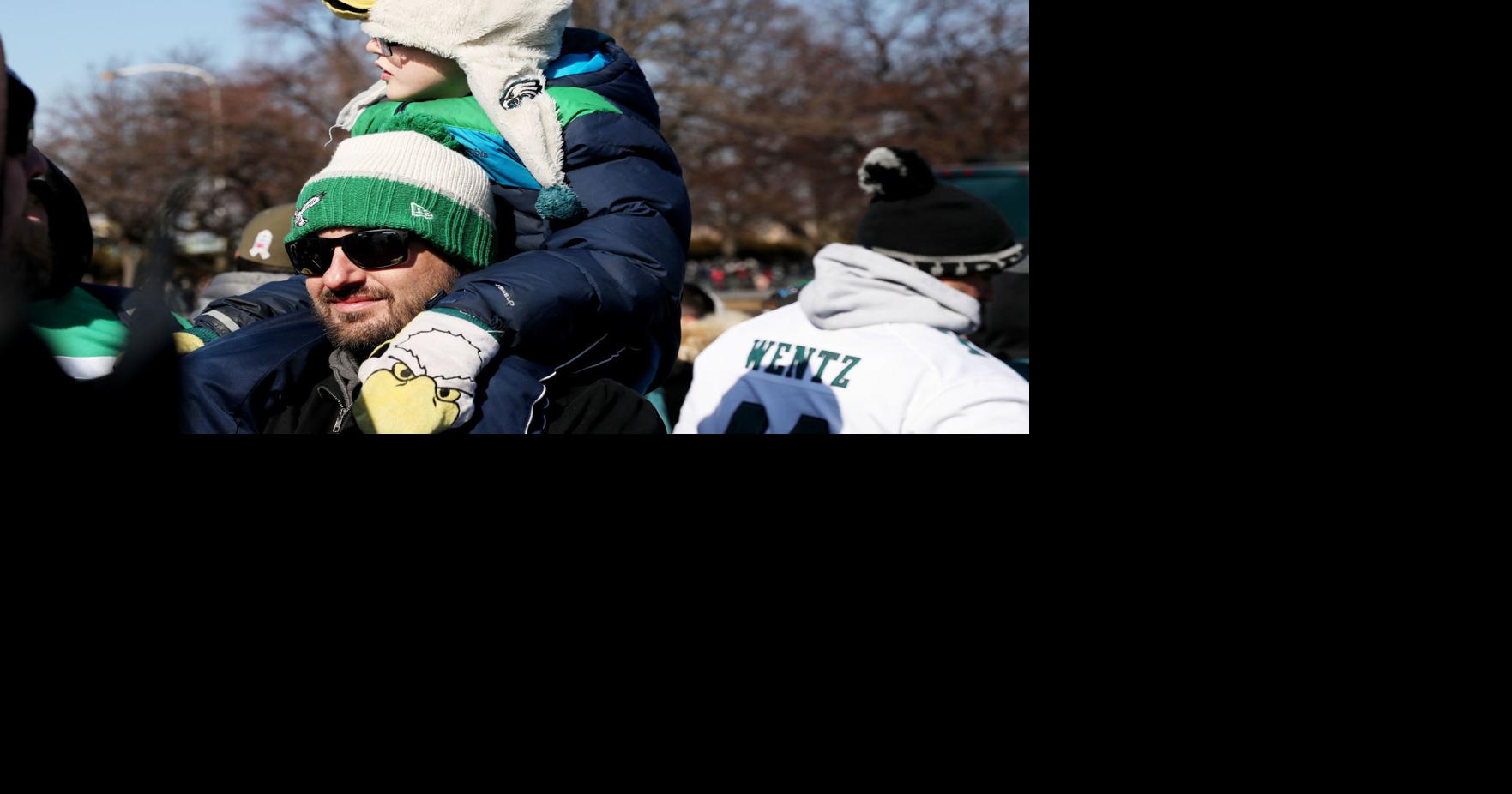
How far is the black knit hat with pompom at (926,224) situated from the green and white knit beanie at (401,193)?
161 centimetres

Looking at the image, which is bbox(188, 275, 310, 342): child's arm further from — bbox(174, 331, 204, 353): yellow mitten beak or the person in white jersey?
the person in white jersey

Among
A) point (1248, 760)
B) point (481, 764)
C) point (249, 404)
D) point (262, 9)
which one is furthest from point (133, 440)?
point (262, 9)

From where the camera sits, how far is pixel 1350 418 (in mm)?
1457

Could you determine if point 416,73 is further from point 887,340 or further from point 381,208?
point 887,340

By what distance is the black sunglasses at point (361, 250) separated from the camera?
1.94 metres

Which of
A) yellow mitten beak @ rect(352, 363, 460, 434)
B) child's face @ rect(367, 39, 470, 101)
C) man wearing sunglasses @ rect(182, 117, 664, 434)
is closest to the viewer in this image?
yellow mitten beak @ rect(352, 363, 460, 434)

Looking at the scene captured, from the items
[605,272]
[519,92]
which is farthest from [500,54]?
[605,272]

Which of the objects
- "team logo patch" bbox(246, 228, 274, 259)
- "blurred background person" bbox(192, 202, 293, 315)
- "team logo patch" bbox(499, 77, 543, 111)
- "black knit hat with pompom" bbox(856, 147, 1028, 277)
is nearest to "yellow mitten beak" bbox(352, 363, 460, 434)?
"team logo patch" bbox(499, 77, 543, 111)

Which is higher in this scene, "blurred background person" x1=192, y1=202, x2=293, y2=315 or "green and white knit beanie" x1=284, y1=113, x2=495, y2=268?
"green and white knit beanie" x1=284, y1=113, x2=495, y2=268

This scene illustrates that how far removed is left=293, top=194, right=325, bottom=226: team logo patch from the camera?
1.93 meters

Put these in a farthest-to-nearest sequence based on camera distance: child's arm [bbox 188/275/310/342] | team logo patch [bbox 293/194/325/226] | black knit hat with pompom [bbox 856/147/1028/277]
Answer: black knit hat with pompom [bbox 856/147/1028/277]
child's arm [bbox 188/275/310/342]
team logo patch [bbox 293/194/325/226]

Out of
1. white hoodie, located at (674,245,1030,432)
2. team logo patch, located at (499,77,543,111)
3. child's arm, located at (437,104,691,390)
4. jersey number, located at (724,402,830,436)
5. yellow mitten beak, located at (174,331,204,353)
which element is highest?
team logo patch, located at (499,77,543,111)

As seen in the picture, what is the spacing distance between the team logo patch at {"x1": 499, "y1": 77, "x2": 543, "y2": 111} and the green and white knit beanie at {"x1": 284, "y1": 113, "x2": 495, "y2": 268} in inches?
4.5

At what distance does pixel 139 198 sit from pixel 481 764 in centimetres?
1541
